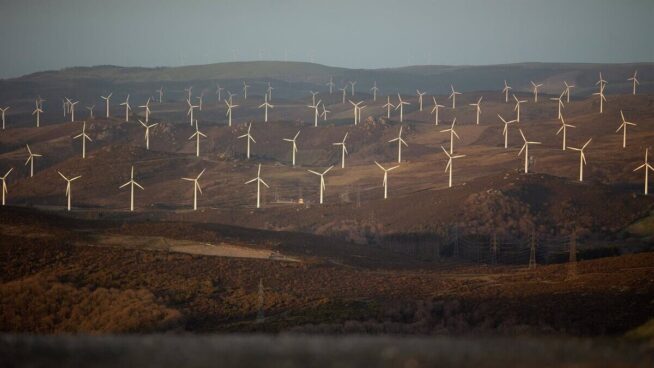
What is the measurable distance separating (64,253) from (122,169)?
112 meters

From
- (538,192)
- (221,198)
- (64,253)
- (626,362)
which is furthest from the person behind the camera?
(221,198)

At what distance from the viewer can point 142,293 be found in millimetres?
55531

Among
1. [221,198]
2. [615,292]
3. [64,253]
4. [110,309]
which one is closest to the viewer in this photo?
[110,309]

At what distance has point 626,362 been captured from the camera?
17.3 metres

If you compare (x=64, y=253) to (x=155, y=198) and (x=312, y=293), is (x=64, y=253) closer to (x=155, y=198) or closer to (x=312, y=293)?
(x=312, y=293)

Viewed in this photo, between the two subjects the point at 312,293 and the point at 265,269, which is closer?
the point at 312,293

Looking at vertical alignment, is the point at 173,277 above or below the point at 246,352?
below

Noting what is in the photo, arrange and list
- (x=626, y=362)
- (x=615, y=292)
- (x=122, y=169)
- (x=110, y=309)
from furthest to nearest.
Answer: (x=122, y=169), (x=615, y=292), (x=110, y=309), (x=626, y=362)

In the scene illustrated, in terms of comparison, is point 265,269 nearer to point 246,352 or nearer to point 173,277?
point 173,277

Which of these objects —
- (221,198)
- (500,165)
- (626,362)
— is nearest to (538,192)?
(500,165)

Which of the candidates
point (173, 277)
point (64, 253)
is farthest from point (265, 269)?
point (64, 253)

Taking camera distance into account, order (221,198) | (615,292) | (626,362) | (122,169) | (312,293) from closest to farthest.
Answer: (626,362)
(615,292)
(312,293)
(221,198)
(122,169)

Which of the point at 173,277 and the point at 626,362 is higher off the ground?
the point at 626,362

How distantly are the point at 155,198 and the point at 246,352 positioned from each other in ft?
472
